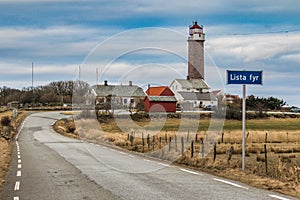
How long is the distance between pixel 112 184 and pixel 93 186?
0.56 m

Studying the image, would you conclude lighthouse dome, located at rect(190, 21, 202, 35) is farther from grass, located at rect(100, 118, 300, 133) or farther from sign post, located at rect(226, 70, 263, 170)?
sign post, located at rect(226, 70, 263, 170)

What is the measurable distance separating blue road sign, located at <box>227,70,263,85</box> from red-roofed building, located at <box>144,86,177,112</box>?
27.2m

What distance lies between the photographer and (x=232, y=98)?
86562mm

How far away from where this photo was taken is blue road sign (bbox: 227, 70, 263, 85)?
14.5m

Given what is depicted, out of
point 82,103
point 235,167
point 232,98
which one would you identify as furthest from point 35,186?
point 232,98

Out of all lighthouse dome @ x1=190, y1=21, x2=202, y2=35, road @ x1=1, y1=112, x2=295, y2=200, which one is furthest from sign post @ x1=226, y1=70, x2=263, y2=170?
lighthouse dome @ x1=190, y1=21, x2=202, y2=35

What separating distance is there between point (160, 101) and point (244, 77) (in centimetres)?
4328

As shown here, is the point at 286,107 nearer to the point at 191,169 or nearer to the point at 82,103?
the point at 82,103

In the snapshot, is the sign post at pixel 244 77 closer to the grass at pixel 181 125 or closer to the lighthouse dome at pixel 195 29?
the grass at pixel 181 125

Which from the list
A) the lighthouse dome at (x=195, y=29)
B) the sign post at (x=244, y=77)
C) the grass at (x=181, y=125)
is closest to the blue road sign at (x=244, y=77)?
the sign post at (x=244, y=77)

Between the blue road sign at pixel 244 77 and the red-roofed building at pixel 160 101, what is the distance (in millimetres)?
27224

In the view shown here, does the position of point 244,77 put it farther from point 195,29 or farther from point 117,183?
point 195,29

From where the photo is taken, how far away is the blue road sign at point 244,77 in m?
14.5

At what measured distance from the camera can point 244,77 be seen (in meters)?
14.6
